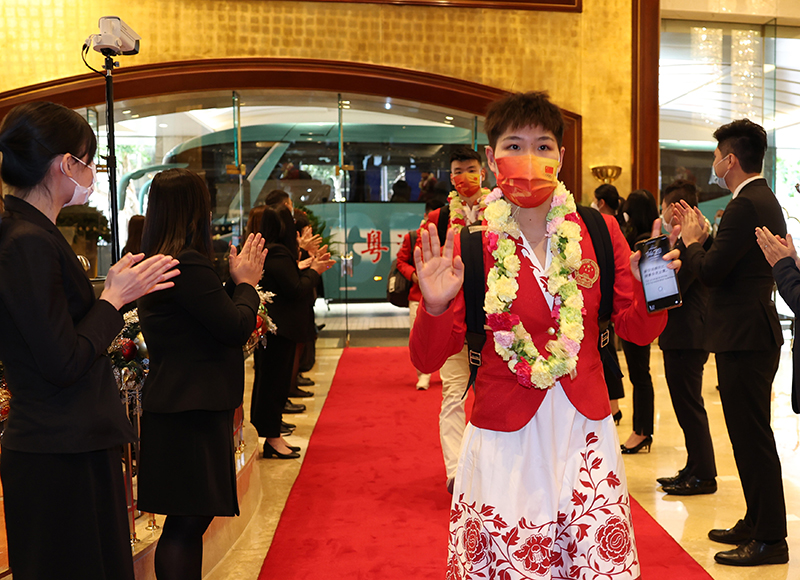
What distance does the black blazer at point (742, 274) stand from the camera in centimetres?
297

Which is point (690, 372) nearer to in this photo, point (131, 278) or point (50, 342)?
point (131, 278)

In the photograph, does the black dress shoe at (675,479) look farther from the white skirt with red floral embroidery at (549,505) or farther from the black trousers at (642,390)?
the white skirt with red floral embroidery at (549,505)

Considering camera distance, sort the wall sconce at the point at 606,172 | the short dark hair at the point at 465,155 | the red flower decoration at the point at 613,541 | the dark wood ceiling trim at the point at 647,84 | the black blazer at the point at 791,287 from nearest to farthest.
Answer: the red flower decoration at the point at 613,541 < the black blazer at the point at 791,287 < the short dark hair at the point at 465,155 < the wall sconce at the point at 606,172 < the dark wood ceiling trim at the point at 647,84

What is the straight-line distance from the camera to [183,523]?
2311 mm

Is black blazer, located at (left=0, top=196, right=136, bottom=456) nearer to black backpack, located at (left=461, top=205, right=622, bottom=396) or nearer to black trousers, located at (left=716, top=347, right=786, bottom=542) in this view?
black backpack, located at (left=461, top=205, right=622, bottom=396)

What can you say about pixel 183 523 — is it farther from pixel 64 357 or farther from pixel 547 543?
pixel 547 543

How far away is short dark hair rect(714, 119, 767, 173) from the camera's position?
3043mm

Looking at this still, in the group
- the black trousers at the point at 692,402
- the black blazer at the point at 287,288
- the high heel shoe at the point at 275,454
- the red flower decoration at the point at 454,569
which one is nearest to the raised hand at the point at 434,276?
the red flower decoration at the point at 454,569

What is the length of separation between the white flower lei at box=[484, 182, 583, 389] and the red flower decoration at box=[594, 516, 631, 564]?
381 millimetres

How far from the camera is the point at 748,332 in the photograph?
298cm

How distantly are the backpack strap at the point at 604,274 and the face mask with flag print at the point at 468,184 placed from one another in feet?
6.24

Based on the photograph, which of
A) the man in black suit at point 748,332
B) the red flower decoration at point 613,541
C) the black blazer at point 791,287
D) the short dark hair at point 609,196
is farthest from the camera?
the short dark hair at point 609,196

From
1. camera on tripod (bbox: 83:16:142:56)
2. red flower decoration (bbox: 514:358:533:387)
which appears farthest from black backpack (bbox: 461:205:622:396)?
camera on tripod (bbox: 83:16:142:56)

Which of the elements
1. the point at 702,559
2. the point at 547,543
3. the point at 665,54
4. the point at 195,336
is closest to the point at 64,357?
the point at 195,336
